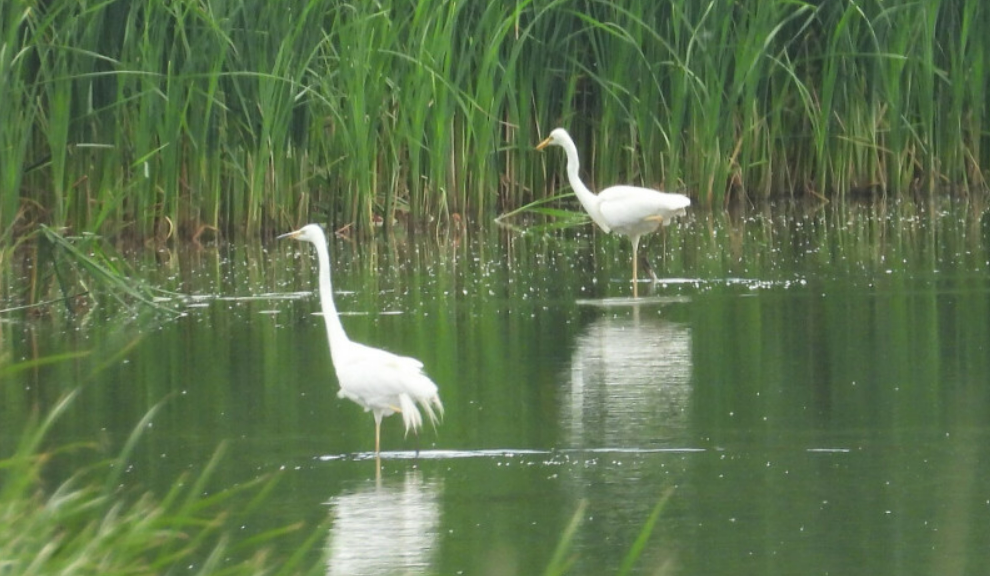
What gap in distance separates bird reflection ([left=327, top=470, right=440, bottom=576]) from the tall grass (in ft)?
16.4

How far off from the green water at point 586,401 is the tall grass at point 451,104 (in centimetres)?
79

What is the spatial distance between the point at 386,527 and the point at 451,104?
8832 millimetres

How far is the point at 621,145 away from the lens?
16.5 m

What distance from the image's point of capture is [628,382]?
852 cm

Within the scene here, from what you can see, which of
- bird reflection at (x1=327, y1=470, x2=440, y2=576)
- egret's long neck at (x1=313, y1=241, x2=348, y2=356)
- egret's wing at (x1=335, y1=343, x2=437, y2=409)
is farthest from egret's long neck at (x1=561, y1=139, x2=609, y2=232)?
bird reflection at (x1=327, y1=470, x2=440, y2=576)

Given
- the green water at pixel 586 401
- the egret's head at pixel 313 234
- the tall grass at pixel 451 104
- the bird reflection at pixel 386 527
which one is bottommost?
the bird reflection at pixel 386 527

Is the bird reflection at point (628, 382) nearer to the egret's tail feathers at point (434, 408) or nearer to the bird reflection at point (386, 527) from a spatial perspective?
the egret's tail feathers at point (434, 408)

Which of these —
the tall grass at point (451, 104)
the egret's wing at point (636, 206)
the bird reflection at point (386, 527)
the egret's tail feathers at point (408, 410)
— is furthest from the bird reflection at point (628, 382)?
the tall grass at point (451, 104)

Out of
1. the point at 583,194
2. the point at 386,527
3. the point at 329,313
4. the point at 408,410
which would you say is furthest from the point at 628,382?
the point at 583,194

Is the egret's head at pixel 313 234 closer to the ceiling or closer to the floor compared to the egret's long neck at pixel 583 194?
closer to the floor

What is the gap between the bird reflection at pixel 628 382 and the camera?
738 cm

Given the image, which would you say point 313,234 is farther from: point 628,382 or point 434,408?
point 628,382

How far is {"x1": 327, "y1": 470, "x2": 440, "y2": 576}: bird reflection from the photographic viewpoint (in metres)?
5.54

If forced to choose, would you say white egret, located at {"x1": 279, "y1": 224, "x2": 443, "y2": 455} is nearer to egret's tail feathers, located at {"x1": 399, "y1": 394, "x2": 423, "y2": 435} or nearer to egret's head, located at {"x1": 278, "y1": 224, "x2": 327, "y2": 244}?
egret's tail feathers, located at {"x1": 399, "y1": 394, "x2": 423, "y2": 435}
